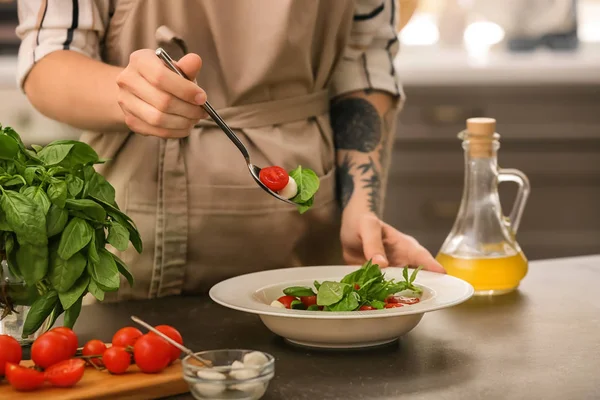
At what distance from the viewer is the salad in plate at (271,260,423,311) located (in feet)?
3.11

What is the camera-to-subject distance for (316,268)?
115 cm

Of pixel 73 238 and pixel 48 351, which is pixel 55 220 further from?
pixel 48 351

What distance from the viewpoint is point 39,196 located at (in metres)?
0.90

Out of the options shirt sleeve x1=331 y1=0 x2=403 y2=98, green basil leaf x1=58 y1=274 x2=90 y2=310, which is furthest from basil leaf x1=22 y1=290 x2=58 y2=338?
shirt sleeve x1=331 y1=0 x2=403 y2=98

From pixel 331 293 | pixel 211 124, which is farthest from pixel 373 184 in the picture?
pixel 331 293

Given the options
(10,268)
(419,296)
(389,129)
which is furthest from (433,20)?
(10,268)

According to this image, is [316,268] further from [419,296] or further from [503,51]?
[503,51]

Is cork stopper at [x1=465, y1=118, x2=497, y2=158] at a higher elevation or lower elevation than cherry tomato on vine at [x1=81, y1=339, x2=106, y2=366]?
higher

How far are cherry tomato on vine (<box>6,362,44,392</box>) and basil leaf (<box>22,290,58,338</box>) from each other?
0.40 ft

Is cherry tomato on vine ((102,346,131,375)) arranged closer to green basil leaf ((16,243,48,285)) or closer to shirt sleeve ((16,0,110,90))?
green basil leaf ((16,243,48,285))

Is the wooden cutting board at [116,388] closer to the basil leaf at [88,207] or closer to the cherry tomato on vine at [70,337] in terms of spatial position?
the cherry tomato on vine at [70,337]

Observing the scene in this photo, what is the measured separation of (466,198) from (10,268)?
2.06 ft

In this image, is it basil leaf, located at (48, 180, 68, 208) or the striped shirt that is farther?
the striped shirt

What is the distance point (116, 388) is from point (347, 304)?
257mm
